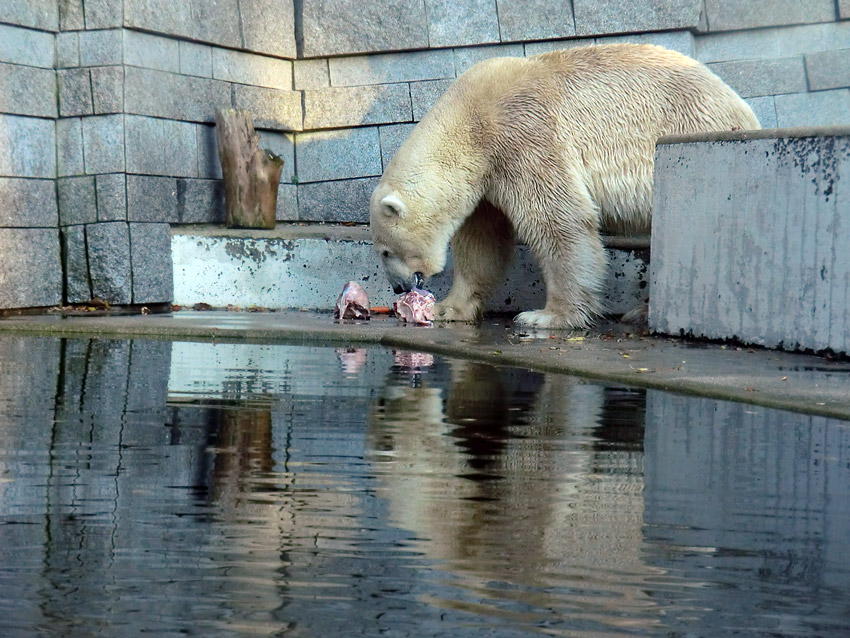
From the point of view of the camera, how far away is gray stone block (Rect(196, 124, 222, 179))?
1046 centimetres

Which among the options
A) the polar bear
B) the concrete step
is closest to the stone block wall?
the concrete step

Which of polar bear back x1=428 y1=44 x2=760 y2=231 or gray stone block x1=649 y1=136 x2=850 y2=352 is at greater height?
polar bear back x1=428 y1=44 x2=760 y2=231

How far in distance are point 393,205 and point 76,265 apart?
2.71 m

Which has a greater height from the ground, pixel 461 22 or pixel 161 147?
pixel 461 22

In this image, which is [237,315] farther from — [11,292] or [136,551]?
[136,551]

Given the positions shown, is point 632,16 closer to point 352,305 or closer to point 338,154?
point 338,154

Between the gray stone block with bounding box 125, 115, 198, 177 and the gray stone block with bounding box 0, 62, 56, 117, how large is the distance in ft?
1.92

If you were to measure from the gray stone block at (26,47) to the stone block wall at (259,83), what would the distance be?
0.5 inches

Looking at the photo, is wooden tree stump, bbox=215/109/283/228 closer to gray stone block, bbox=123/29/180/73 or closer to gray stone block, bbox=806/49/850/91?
gray stone block, bbox=123/29/180/73

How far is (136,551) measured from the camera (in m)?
2.65

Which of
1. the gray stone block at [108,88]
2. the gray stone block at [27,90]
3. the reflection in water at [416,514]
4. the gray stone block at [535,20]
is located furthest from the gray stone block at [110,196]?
the reflection in water at [416,514]

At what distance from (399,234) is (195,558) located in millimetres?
6029

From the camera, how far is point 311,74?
37.7ft

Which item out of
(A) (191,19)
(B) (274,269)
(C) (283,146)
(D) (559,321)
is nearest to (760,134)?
(D) (559,321)
